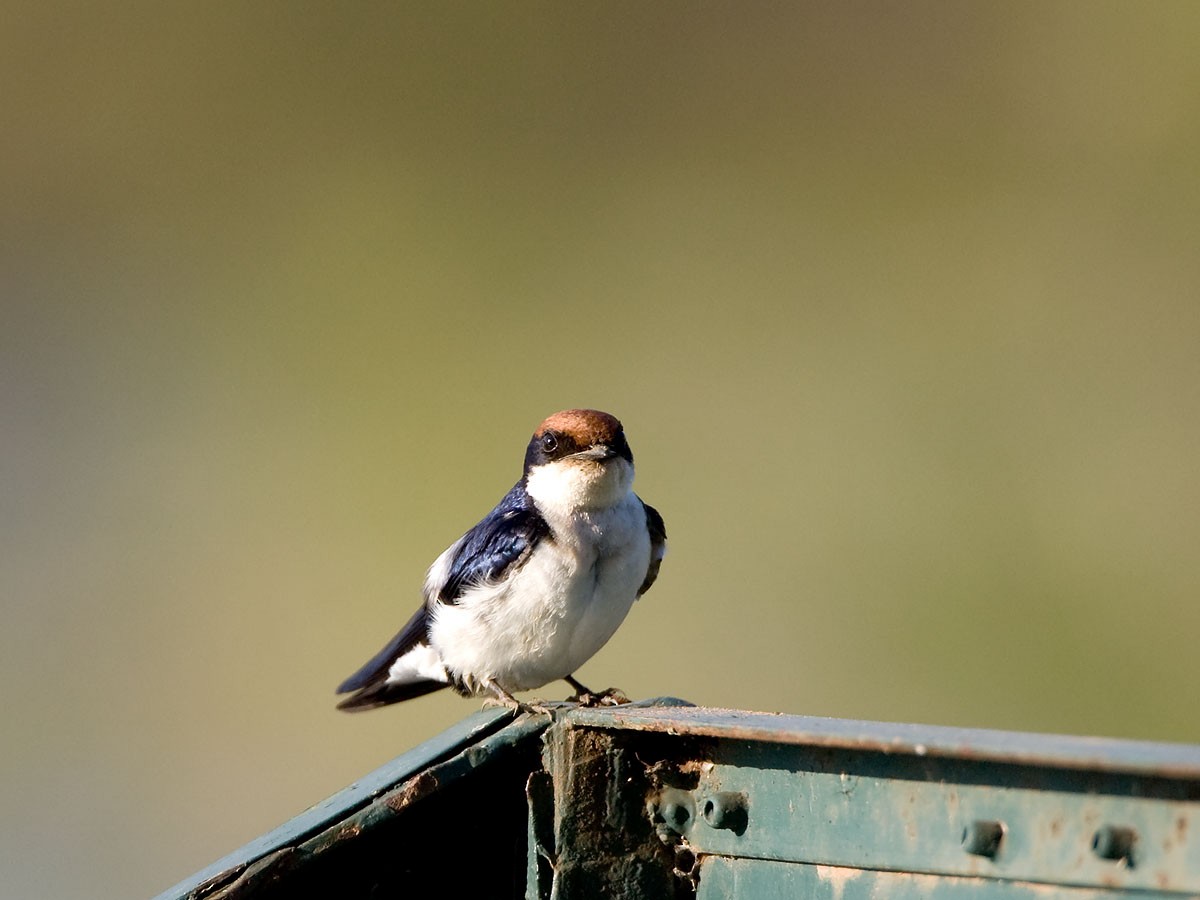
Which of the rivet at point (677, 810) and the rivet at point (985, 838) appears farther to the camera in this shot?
the rivet at point (677, 810)

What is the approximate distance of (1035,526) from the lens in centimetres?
837

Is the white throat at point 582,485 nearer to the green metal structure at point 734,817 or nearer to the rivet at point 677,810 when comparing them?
the green metal structure at point 734,817

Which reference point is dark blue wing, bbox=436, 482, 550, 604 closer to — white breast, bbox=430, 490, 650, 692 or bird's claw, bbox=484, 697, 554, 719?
white breast, bbox=430, 490, 650, 692

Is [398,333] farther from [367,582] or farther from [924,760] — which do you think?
[924,760]

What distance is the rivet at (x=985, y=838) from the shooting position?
178 cm

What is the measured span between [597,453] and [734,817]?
5.41 feet

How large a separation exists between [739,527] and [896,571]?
0.70 m

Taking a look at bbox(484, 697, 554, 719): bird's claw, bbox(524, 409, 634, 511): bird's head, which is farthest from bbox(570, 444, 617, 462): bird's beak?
bbox(484, 697, 554, 719): bird's claw

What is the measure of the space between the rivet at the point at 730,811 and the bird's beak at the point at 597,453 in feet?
5.34

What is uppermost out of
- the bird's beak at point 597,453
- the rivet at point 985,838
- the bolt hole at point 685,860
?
the bird's beak at point 597,453

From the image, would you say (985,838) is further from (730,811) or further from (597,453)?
(597,453)

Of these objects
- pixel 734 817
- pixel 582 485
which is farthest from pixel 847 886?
pixel 582 485

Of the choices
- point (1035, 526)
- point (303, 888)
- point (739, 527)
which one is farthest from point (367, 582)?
point (303, 888)

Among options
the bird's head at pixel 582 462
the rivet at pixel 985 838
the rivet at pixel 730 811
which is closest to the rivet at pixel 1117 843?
the rivet at pixel 985 838
